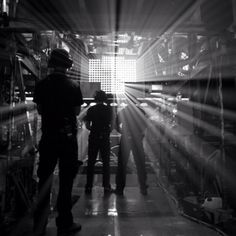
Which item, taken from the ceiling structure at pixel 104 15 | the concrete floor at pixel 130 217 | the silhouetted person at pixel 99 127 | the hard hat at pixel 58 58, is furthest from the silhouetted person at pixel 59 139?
the silhouetted person at pixel 99 127

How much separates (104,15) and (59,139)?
2.37 m

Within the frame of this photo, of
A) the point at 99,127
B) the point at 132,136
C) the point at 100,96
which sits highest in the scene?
the point at 100,96

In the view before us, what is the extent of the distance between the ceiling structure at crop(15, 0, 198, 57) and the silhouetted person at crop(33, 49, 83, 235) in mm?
1340

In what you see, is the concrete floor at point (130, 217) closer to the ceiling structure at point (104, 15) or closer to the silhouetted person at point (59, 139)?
the silhouetted person at point (59, 139)

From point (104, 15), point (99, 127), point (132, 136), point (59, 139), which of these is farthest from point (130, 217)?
point (104, 15)

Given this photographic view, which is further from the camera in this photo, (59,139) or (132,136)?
(132,136)

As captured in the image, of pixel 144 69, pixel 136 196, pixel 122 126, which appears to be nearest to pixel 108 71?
pixel 144 69

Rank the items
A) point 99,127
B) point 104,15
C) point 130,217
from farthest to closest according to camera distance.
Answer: point 99,127 < point 104,15 < point 130,217

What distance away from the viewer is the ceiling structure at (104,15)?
383cm

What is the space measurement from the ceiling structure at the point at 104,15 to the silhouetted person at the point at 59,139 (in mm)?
1340

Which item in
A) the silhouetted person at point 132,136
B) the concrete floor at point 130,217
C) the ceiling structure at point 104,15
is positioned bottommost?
→ the concrete floor at point 130,217

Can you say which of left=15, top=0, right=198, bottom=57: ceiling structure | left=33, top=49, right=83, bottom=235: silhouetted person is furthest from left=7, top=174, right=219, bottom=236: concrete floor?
left=15, top=0, right=198, bottom=57: ceiling structure

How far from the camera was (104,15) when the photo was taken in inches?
162

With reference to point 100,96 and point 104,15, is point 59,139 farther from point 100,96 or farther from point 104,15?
point 104,15
